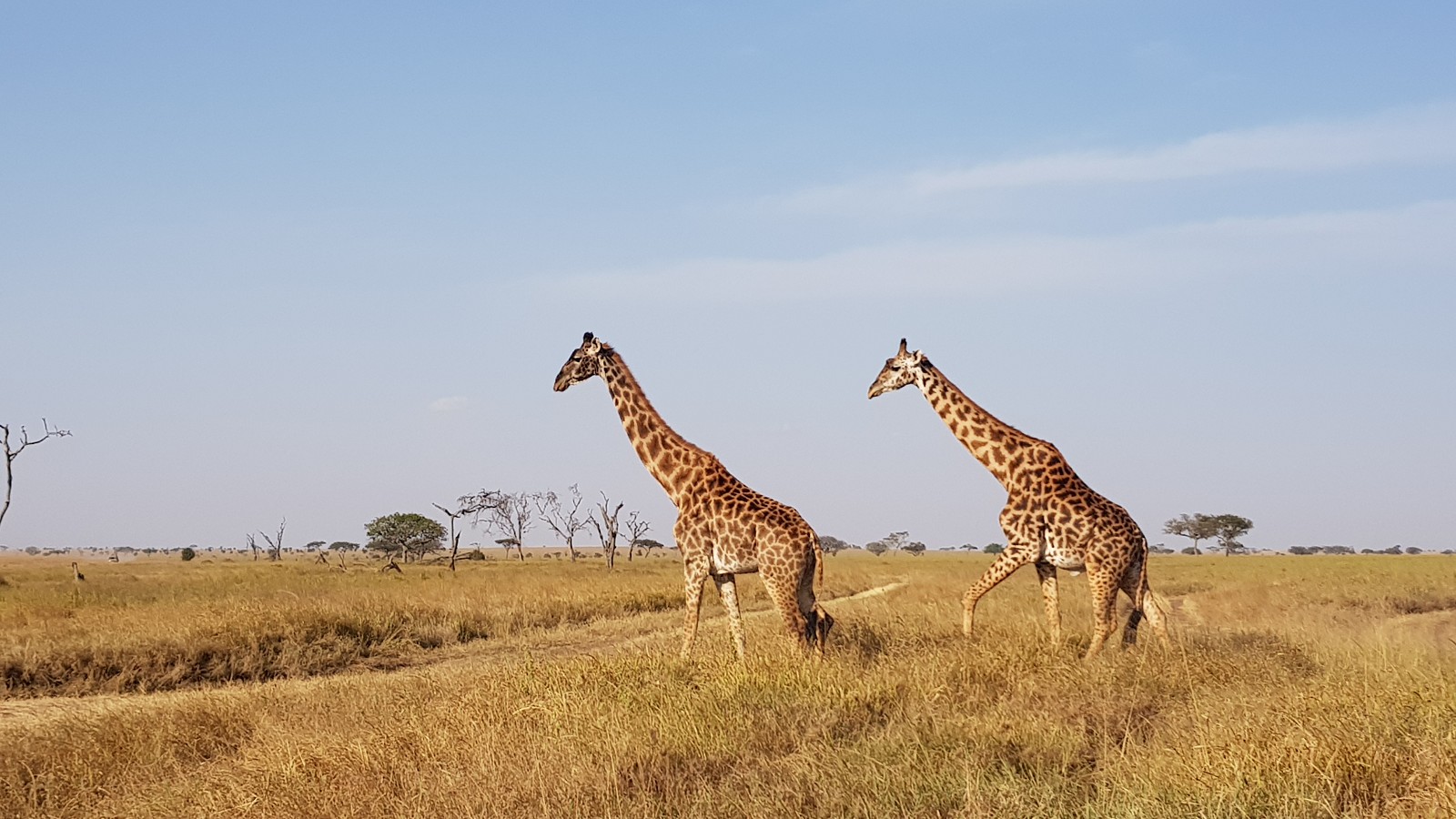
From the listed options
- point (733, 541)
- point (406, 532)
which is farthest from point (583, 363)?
point (406, 532)

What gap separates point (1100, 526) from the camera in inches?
436

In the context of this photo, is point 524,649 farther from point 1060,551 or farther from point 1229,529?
point 1229,529

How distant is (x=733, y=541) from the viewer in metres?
11.0

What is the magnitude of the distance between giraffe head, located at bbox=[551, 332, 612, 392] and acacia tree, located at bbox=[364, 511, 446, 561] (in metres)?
77.8

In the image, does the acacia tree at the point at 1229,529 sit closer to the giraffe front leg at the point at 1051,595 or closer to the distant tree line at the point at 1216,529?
the distant tree line at the point at 1216,529

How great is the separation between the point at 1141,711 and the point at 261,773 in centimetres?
608

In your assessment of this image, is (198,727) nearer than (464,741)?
No

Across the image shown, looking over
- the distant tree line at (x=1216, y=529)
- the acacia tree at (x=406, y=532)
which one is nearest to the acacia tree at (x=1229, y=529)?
the distant tree line at (x=1216, y=529)

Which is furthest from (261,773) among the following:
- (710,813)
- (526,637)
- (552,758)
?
(526,637)

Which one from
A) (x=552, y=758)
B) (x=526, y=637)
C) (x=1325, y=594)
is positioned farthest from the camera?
(x=1325, y=594)

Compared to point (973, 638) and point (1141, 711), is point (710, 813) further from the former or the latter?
point (973, 638)

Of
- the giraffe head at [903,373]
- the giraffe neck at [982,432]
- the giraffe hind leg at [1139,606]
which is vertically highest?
the giraffe head at [903,373]

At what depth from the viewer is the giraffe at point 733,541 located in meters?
10.8

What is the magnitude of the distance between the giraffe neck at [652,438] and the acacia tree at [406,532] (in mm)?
77780
